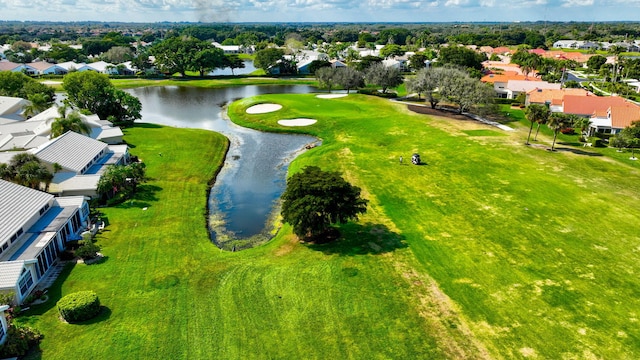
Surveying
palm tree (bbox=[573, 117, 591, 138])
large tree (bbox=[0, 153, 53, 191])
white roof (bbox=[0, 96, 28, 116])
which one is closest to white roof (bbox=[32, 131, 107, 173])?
large tree (bbox=[0, 153, 53, 191])

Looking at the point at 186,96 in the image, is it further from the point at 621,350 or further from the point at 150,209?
the point at 621,350

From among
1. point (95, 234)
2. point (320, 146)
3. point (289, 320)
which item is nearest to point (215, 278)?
point (289, 320)

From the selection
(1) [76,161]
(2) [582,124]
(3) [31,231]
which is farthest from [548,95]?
(3) [31,231]

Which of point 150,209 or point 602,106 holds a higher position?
point 602,106

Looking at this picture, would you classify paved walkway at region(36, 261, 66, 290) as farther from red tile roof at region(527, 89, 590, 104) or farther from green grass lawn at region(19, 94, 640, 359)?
red tile roof at region(527, 89, 590, 104)

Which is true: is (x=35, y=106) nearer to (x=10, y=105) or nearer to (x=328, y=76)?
(x=10, y=105)

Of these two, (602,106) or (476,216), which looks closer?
(476,216)
